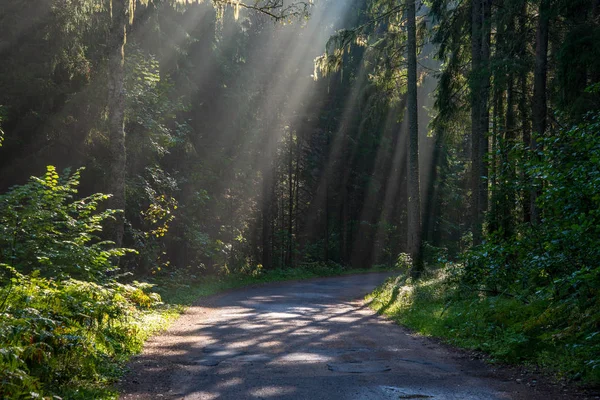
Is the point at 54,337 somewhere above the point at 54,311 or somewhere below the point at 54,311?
below

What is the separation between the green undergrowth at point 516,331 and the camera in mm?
7012

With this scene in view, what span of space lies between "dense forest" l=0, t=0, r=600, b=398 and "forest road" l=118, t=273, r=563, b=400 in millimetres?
736

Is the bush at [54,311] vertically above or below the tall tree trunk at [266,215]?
below

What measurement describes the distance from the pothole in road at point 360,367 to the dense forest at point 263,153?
1994 millimetres

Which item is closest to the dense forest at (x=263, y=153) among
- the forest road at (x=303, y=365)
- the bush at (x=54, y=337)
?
the bush at (x=54, y=337)

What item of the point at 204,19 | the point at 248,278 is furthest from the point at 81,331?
the point at 248,278

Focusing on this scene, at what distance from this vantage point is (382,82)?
71.9 feet

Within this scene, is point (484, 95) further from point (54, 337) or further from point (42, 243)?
point (54, 337)

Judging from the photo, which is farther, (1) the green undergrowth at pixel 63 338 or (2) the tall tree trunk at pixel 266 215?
(2) the tall tree trunk at pixel 266 215

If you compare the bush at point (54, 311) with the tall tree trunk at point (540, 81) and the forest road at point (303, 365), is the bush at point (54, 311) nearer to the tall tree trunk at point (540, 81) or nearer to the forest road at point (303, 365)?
the forest road at point (303, 365)

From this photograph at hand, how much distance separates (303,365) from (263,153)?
27696mm

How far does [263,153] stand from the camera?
115 feet

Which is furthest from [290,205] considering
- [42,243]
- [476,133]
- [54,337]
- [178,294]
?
[54,337]

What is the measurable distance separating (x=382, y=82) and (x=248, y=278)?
14021mm
